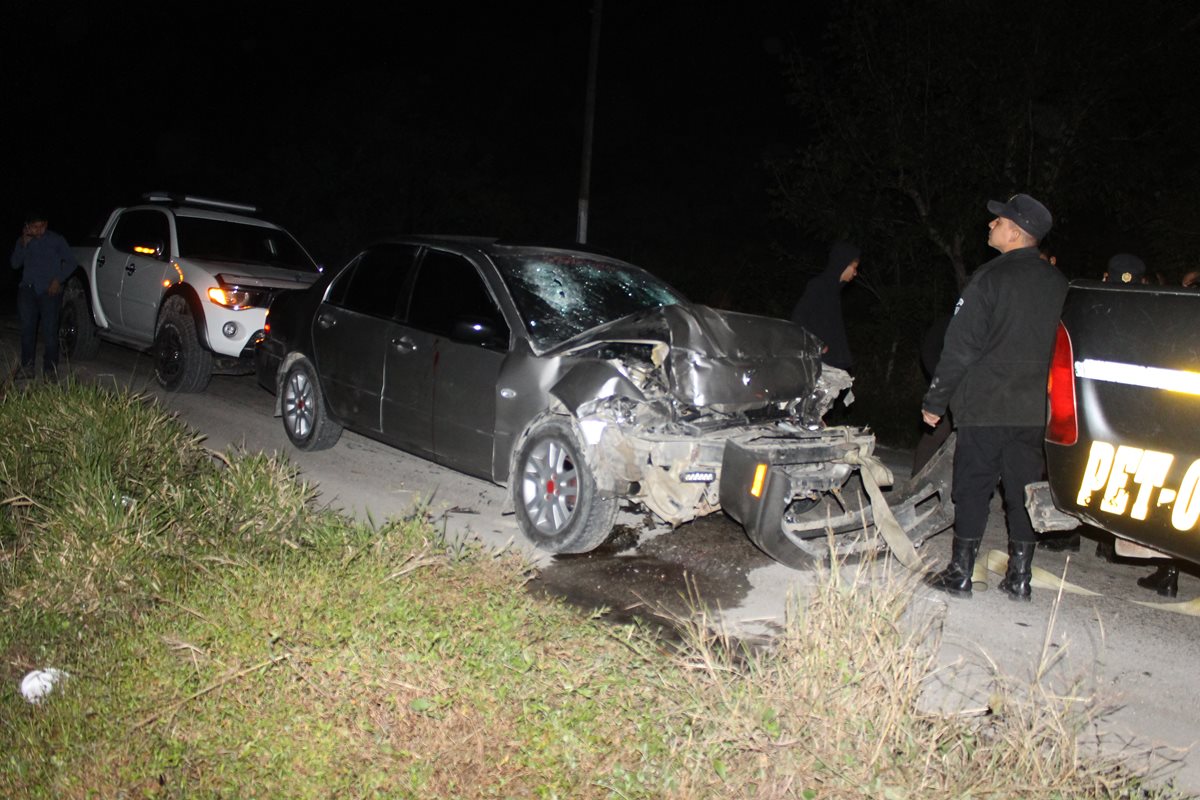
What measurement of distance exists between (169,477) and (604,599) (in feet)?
8.54

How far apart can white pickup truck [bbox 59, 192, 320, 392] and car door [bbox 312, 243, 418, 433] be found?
154cm

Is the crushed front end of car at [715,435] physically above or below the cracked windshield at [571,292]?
below

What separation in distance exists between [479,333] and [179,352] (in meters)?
4.91

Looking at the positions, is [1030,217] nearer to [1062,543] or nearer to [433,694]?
[1062,543]

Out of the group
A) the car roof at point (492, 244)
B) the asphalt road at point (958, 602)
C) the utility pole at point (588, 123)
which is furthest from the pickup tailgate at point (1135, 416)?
the utility pole at point (588, 123)

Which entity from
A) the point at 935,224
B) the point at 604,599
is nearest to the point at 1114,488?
the point at 604,599

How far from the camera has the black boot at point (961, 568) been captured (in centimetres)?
538

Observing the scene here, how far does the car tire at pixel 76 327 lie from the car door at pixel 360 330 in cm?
481

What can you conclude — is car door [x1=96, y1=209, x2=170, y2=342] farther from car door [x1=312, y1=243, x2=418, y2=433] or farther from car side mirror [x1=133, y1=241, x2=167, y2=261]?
car door [x1=312, y1=243, x2=418, y2=433]

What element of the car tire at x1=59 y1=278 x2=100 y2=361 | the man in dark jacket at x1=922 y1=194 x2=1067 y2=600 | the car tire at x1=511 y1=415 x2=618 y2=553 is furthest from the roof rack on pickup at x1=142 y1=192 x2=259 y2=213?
the man in dark jacket at x1=922 y1=194 x2=1067 y2=600

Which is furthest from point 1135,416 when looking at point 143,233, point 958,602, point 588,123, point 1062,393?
point 588,123

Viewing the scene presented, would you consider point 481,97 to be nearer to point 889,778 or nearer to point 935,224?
point 935,224

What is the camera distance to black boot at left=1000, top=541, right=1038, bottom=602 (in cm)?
538

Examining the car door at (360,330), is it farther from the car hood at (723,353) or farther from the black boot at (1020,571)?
the black boot at (1020,571)
